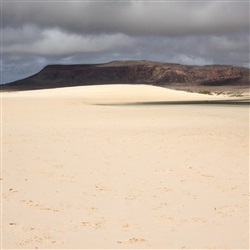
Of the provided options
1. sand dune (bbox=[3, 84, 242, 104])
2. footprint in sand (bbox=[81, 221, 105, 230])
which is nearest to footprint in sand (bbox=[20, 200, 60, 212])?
footprint in sand (bbox=[81, 221, 105, 230])

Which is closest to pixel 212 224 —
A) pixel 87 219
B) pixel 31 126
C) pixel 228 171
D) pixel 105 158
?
pixel 87 219

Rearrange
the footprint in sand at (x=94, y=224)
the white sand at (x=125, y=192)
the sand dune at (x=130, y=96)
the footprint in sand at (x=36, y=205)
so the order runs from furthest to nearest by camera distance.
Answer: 1. the sand dune at (x=130, y=96)
2. the footprint in sand at (x=36, y=205)
3. the footprint in sand at (x=94, y=224)
4. the white sand at (x=125, y=192)

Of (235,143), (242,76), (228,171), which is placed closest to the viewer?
(228,171)

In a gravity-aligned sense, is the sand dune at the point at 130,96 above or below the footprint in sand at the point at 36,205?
above

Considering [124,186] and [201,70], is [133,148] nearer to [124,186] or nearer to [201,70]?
[124,186]

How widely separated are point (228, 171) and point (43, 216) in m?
4.62

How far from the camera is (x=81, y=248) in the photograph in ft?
16.9

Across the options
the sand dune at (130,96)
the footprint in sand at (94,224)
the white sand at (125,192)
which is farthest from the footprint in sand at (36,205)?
the sand dune at (130,96)

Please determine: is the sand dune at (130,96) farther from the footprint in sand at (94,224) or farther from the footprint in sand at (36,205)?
the footprint in sand at (94,224)

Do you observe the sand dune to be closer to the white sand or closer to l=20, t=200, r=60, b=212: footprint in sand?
the white sand

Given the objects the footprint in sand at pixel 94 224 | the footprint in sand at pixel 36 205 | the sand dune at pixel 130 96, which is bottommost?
the footprint in sand at pixel 94 224

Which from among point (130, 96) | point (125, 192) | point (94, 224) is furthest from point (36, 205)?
point (130, 96)

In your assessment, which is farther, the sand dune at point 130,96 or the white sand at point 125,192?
the sand dune at point 130,96

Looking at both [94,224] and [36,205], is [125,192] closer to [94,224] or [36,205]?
[36,205]
